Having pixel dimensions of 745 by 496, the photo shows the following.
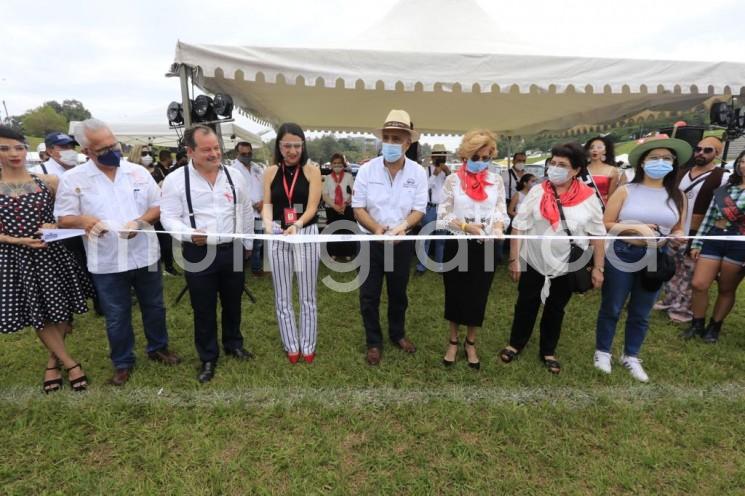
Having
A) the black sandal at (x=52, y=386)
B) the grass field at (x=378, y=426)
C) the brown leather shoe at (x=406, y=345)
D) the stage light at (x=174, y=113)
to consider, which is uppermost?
the stage light at (x=174, y=113)

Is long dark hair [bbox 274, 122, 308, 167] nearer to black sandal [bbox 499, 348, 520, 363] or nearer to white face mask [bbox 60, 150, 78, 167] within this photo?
black sandal [bbox 499, 348, 520, 363]

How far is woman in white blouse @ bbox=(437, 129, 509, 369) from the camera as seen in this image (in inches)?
108

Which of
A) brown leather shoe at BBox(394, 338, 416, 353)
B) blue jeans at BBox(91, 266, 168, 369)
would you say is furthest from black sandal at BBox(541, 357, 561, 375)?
blue jeans at BBox(91, 266, 168, 369)

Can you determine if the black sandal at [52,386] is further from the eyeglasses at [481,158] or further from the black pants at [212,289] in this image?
the eyeglasses at [481,158]

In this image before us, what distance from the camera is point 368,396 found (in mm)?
2764

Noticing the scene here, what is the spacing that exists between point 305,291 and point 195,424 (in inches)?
45.1

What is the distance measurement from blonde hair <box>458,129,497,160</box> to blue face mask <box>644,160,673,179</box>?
3.45 ft

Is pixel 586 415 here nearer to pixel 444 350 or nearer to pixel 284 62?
pixel 444 350

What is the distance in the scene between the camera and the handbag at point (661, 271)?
106 inches

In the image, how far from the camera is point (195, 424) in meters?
2.45

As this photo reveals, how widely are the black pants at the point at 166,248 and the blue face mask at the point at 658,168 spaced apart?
5.20 m

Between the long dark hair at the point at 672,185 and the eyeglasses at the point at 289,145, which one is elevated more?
the eyeglasses at the point at 289,145

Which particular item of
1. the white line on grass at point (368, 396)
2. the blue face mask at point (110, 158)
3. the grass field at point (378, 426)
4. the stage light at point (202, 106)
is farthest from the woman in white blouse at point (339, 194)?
the blue face mask at point (110, 158)

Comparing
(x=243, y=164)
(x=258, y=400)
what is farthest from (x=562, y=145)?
(x=243, y=164)
